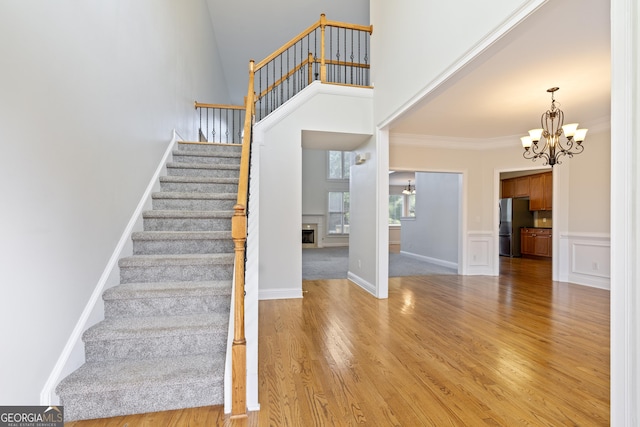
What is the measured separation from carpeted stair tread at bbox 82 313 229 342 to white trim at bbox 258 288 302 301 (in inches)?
82.3

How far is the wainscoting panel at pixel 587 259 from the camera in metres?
4.60

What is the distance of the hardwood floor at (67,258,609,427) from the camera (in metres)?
1.72

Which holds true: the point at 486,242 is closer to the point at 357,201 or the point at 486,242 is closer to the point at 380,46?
the point at 357,201

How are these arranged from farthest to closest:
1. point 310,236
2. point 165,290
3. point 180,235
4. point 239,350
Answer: point 310,236 → point 180,235 → point 165,290 → point 239,350

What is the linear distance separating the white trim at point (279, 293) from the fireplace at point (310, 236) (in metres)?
6.65

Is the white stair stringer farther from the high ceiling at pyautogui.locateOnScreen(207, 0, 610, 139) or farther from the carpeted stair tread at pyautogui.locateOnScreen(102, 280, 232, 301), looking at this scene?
the high ceiling at pyautogui.locateOnScreen(207, 0, 610, 139)

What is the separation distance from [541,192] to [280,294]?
7127mm

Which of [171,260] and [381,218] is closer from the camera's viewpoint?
[171,260]

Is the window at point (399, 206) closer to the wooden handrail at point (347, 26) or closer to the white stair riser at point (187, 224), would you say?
the wooden handrail at point (347, 26)

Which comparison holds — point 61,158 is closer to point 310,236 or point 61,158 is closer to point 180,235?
point 180,235

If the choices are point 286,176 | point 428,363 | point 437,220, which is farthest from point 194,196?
point 437,220

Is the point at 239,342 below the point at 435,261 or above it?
above

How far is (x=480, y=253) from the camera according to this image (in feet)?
19.2

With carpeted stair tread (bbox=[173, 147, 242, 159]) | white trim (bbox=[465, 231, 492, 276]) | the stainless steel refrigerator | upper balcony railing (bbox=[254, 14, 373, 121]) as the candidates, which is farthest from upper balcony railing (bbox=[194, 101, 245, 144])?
the stainless steel refrigerator
